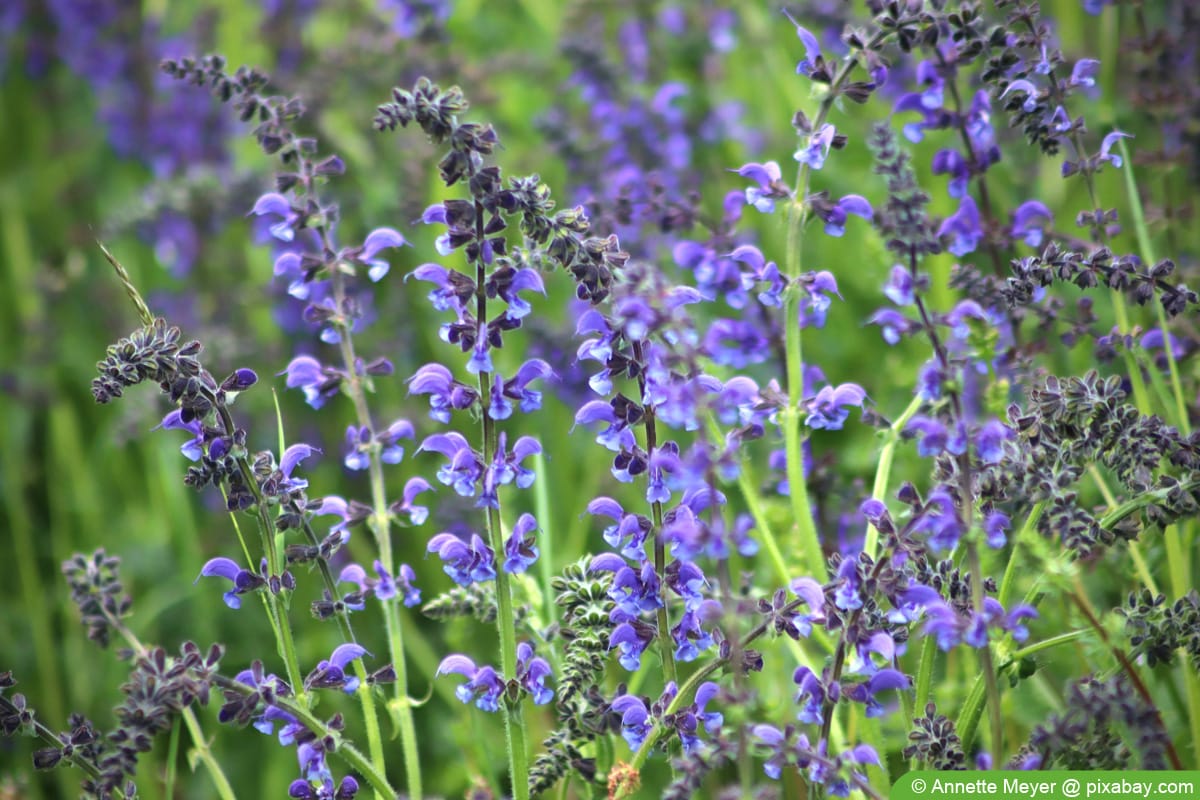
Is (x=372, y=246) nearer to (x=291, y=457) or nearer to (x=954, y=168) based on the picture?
(x=291, y=457)

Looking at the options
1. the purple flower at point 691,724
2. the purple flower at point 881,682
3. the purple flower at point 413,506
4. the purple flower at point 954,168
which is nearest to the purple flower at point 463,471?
the purple flower at point 413,506

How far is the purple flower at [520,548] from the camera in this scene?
2.11m

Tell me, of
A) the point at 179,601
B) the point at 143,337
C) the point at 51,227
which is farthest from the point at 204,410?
the point at 51,227

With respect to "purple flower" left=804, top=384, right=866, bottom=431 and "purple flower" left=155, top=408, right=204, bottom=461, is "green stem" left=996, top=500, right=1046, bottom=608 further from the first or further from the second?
"purple flower" left=155, top=408, right=204, bottom=461

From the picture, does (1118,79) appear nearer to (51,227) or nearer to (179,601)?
(179,601)

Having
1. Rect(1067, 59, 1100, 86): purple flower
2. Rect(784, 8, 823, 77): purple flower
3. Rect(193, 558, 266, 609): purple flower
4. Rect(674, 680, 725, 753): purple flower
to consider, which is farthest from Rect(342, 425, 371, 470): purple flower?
Rect(1067, 59, 1100, 86): purple flower

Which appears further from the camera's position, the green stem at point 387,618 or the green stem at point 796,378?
the green stem at point 796,378

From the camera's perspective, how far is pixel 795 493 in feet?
7.97

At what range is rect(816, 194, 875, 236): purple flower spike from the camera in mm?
2396

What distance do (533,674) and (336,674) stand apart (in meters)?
0.38

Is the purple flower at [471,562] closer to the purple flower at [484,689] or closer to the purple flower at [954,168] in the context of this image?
the purple flower at [484,689]

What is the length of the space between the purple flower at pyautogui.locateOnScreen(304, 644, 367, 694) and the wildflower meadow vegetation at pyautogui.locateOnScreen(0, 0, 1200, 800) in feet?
0.09

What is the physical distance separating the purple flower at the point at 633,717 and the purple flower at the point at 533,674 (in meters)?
0.14

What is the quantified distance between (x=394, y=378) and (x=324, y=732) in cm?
286
